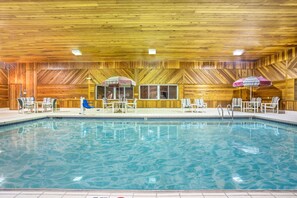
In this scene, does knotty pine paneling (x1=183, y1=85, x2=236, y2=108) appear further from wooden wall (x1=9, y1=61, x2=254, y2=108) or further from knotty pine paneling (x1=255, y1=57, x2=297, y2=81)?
knotty pine paneling (x1=255, y1=57, x2=297, y2=81)

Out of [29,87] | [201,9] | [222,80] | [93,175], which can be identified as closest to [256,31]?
[201,9]

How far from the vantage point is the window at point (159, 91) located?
13.8 metres

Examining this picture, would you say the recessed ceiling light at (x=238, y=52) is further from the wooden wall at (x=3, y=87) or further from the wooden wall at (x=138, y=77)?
the wooden wall at (x=3, y=87)

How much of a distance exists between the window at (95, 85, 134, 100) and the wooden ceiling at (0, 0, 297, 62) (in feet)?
10.0

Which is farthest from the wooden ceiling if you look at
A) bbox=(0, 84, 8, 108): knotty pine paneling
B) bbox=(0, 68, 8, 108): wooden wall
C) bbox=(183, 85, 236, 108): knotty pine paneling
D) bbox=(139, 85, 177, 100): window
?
bbox=(0, 84, 8, 108): knotty pine paneling

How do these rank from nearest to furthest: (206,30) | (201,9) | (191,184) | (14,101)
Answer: (191,184) → (201,9) → (206,30) → (14,101)

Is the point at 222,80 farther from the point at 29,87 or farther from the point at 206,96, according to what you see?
the point at 29,87

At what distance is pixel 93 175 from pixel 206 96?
11476 millimetres

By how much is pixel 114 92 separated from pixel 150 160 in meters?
10.5

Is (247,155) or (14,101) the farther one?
(14,101)

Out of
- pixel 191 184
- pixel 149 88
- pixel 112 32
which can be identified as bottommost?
pixel 191 184

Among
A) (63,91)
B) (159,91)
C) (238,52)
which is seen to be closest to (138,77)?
(159,91)

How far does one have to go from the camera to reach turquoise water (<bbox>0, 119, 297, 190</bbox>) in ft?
9.21

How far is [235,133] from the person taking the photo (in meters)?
6.18
